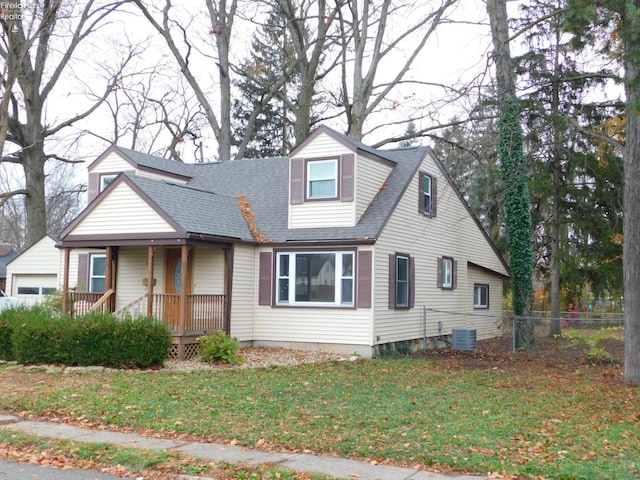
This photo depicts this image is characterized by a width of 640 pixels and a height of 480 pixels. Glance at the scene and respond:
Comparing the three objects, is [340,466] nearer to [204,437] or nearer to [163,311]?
[204,437]

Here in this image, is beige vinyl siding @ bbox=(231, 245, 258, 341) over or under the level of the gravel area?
over

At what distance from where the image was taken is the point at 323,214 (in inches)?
685

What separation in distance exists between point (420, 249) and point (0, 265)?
116ft

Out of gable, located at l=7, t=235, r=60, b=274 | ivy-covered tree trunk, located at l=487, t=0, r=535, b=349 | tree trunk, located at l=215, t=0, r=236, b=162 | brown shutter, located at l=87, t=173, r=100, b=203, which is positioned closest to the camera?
ivy-covered tree trunk, located at l=487, t=0, r=535, b=349

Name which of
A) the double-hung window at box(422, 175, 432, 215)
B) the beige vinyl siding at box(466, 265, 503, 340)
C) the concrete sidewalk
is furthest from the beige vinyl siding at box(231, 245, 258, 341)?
the concrete sidewalk

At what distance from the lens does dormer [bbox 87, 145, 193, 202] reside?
2045cm

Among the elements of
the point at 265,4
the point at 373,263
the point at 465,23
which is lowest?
the point at 373,263

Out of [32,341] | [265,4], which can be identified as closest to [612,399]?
[32,341]

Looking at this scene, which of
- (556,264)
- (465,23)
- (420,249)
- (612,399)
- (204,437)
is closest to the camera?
(204,437)

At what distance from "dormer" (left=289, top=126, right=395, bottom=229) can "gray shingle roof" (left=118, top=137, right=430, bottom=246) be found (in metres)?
0.30

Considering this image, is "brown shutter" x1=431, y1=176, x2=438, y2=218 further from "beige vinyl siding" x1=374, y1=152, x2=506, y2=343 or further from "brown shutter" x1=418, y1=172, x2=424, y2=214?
"brown shutter" x1=418, y1=172, x2=424, y2=214

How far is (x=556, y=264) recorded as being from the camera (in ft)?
80.4

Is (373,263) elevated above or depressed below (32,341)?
above

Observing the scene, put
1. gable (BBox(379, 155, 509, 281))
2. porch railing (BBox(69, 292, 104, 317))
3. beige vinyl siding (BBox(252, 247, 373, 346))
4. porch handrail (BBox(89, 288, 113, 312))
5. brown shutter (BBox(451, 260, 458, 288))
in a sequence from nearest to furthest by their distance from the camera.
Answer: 1. porch handrail (BBox(89, 288, 113, 312))
2. beige vinyl siding (BBox(252, 247, 373, 346))
3. porch railing (BBox(69, 292, 104, 317))
4. gable (BBox(379, 155, 509, 281))
5. brown shutter (BBox(451, 260, 458, 288))
